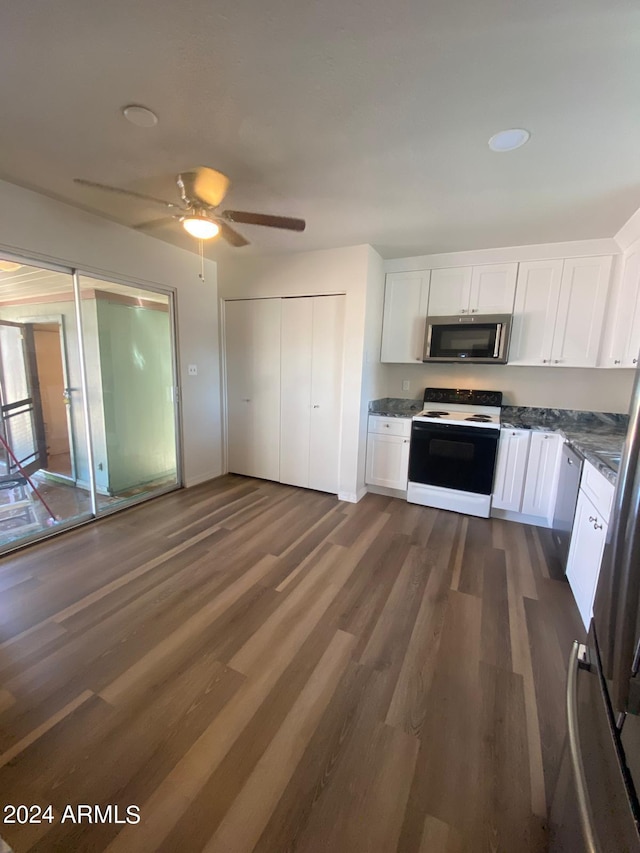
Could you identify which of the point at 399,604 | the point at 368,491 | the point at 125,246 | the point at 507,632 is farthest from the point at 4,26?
the point at 368,491

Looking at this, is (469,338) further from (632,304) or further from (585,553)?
(585,553)

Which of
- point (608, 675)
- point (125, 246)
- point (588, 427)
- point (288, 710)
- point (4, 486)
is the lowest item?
point (288, 710)

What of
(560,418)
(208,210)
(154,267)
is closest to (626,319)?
(560,418)

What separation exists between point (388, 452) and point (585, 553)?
6.18 feet

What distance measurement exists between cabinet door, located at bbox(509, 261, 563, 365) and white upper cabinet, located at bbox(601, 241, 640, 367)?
43 centimetres

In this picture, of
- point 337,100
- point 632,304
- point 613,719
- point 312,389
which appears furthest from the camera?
point 312,389

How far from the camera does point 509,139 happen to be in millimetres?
1661

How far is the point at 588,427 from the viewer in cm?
317

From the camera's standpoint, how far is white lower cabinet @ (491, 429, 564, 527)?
294 cm

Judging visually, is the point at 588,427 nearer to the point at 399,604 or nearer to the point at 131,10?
the point at 399,604

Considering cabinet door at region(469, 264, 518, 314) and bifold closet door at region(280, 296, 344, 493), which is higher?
cabinet door at region(469, 264, 518, 314)

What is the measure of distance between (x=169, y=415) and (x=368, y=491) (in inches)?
94.1

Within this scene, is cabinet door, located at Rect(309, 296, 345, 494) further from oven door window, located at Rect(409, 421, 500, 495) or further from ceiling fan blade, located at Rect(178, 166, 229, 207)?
ceiling fan blade, located at Rect(178, 166, 229, 207)

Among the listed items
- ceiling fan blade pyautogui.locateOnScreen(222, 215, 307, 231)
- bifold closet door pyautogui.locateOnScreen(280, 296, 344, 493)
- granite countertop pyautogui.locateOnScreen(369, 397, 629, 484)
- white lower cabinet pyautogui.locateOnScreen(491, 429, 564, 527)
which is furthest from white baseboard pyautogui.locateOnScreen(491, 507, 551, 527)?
ceiling fan blade pyautogui.locateOnScreen(222, 215, 307, 231)
